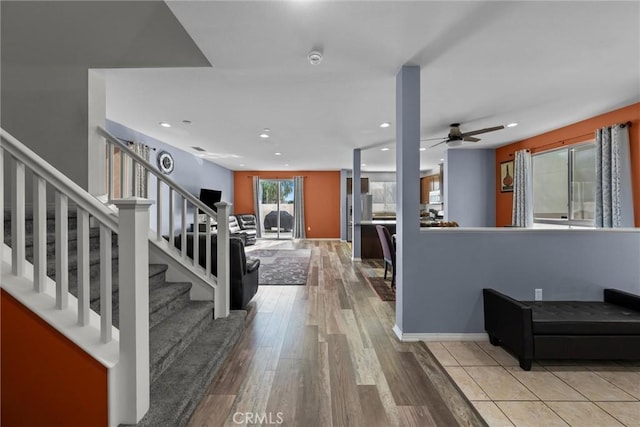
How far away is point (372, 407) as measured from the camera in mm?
1697

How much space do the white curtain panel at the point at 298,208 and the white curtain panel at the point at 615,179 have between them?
24.7 feet

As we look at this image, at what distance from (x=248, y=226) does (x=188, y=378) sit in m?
7.60

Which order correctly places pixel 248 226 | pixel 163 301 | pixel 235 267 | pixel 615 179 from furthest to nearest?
1. pixel 248 226
2. pixel 615 179
3. pixel 235 267
4. pixel 163 301

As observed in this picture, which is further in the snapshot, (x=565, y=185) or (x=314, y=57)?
(x=565, y=185)

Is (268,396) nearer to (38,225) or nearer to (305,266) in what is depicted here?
(38,225)

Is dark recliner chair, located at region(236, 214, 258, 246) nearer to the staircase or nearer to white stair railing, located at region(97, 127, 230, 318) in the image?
white stair railing, located at region(97, 127, 230, 318)

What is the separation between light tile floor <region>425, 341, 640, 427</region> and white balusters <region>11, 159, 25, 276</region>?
2728 mm

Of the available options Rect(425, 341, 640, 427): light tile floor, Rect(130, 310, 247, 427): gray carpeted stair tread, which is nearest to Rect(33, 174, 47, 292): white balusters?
Rect(130, 310, 247, 427): gray carpeted stair tread

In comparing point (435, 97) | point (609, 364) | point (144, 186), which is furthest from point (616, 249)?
point (144, 186)

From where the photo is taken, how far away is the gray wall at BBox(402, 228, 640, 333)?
100 inches

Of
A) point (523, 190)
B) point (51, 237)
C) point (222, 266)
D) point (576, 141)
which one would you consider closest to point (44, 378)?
point (51, 237)

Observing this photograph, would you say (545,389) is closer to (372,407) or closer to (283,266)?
(372,407)

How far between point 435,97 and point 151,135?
483 cm

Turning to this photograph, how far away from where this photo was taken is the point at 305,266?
5617 mm
